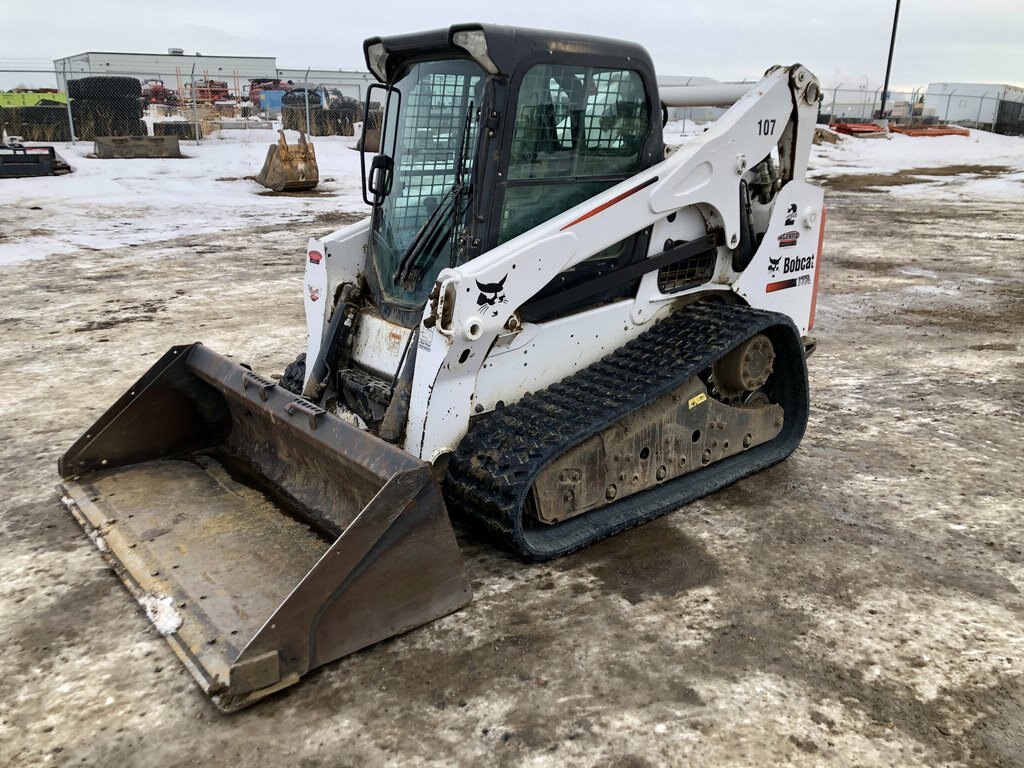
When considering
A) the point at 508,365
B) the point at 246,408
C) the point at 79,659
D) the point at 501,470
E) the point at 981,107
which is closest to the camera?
the point at 79,659

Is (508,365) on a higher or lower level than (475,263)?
lower

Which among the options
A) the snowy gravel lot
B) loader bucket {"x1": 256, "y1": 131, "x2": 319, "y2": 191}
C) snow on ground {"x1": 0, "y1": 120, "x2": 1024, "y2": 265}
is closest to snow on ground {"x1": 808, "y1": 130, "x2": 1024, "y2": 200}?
snow on ground {"x1": 0, "y1": 120, "x2": 1024, "y2": 265}

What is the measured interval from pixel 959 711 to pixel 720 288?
8.66 ft

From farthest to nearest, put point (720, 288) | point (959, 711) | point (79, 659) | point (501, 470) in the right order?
1. point (720, 288)
2. point (501, 470)
3. point (79, 659)
4. point (959, 711)

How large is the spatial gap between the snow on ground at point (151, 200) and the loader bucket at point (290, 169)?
31cm

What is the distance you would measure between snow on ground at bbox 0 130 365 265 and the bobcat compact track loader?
8.94 m

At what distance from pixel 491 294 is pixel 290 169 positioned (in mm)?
15994

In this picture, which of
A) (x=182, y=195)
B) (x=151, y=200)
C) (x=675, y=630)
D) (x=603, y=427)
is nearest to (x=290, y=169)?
(x=182, y=195)

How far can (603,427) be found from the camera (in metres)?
3.95

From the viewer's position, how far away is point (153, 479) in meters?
4.48

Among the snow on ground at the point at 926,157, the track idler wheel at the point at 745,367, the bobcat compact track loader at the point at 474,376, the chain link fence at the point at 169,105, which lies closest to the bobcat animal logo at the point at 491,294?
the bobcat compact track loader at the point at 474,376

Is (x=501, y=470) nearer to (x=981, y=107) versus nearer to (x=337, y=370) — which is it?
(x=337, y=370)

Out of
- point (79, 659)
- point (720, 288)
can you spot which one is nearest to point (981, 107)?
point (720, 288)

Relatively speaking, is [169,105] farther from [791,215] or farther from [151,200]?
[791,215]
